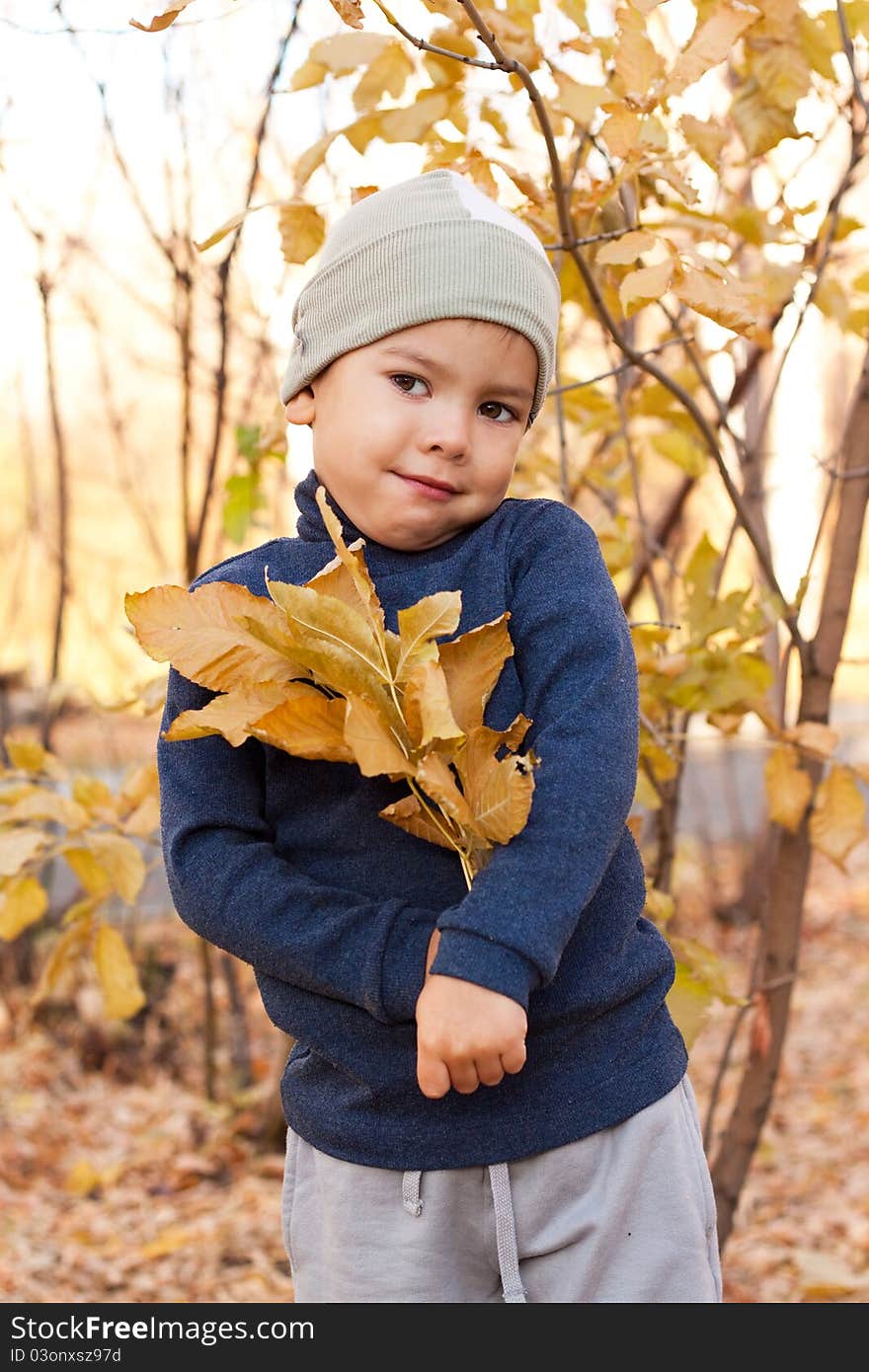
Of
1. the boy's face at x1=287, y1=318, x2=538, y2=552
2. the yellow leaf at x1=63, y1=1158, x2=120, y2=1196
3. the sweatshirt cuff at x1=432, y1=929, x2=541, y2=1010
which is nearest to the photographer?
the sweatshirt cuff at x1=432, y1=929, x2=541, y2=1010

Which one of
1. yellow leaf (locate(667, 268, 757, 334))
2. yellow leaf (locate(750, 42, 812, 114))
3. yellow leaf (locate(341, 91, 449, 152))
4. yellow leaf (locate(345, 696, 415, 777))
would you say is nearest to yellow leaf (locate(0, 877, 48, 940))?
yellow leaf (locate(345, 696, 415, 777))

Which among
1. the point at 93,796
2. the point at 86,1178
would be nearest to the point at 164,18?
the point at 93,796

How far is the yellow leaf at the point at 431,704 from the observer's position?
104 centimetres

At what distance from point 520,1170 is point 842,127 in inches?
113

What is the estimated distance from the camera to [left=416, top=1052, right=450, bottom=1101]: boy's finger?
41.8 inches

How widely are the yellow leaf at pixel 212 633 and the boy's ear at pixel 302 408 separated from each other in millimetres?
297

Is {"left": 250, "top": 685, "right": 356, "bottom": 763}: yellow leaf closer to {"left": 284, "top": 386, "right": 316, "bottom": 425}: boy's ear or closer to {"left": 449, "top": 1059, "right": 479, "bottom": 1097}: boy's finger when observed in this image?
{"left": 449, "top": 1059, "right": 479, "bottom": 1097}: boy's finger

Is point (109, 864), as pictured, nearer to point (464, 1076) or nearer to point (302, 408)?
point (302, 408)

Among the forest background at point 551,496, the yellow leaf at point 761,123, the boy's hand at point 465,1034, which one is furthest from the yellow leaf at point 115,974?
the yellow leaf at point 761,123

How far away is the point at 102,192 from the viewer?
315cm

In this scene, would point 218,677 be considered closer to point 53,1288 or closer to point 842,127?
point 53,1288

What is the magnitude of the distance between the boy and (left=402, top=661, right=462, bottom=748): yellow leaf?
0.39ft

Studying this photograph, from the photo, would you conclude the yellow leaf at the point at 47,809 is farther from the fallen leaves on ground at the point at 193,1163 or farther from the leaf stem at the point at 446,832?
the fallen leaves on ground at the point at 193,1163

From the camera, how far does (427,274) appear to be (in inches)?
49.1
